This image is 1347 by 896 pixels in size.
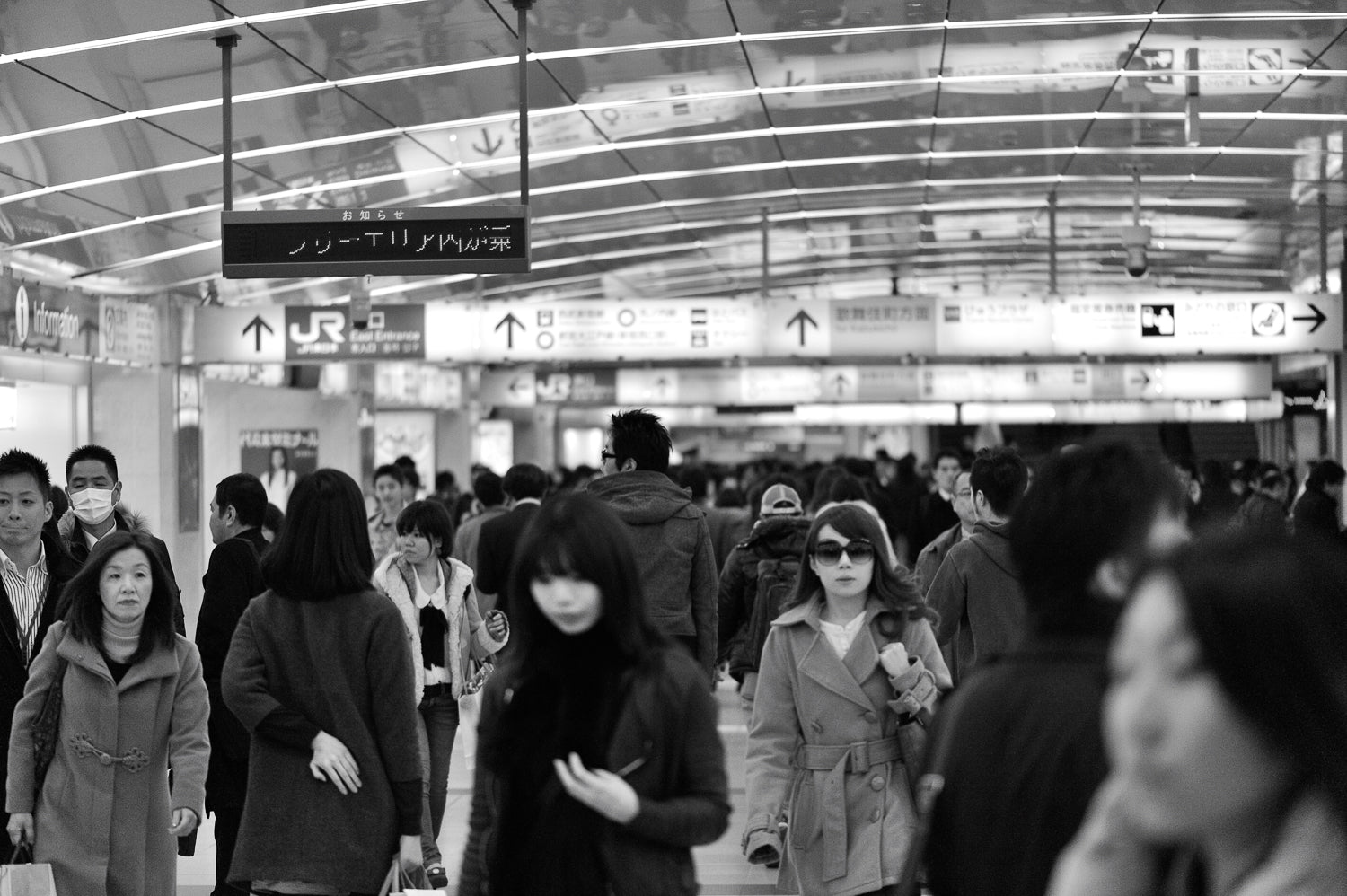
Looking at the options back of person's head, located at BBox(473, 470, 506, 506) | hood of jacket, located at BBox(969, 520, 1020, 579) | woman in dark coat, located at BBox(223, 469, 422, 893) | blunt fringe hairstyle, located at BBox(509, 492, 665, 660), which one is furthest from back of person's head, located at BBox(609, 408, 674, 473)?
back of person's head, located at BBox(473, 470, 506, 506)

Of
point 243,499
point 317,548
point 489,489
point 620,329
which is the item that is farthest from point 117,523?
point 620,329

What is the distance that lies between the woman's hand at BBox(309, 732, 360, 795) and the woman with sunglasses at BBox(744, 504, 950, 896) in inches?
41.0

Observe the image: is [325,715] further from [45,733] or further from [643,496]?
[643,496]

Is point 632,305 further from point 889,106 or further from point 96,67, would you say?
point 96,67

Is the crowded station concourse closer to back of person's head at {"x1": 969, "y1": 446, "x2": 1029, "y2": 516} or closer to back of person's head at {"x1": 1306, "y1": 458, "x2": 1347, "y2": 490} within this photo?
back of person's head at {"x1": 969, "y1": 446, "x2": 1029, "y2": 516}

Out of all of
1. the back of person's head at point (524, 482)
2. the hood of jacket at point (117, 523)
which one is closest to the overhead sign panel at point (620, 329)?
the back of person's head at point (524, 482)

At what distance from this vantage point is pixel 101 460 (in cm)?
689

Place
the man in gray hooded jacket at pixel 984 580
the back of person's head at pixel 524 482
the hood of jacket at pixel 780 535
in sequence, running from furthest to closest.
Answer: the back of person's head at pixel 524 482 < the hood of jacket at pixel 780 535 < the man in gray hooded jacket at pixel 984 580

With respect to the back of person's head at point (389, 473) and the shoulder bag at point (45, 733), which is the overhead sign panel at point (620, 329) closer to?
the back of person's head at point (389, 473)

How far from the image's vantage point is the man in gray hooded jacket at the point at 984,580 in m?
5.78

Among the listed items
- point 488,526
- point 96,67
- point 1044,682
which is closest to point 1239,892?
point 1044,682

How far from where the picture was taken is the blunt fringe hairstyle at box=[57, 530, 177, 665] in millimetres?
4961

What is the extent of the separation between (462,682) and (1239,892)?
585 centimetres

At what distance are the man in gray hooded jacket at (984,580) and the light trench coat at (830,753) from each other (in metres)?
1.17
